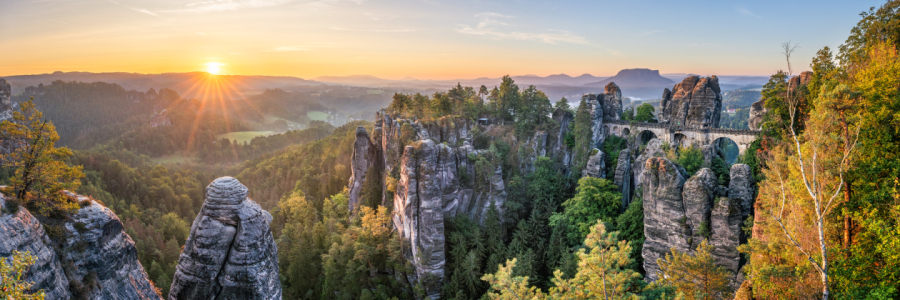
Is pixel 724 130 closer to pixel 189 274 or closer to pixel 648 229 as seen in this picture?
pixel 648 229

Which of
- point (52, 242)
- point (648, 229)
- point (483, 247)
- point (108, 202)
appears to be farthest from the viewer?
point (108, 202)

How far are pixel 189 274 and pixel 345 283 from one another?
2307 cm

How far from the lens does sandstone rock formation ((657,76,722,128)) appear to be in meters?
44.9

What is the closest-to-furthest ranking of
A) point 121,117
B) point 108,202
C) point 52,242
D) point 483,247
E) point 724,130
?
point 52,242, point 483,247, point 724,130, point 108,202, point 121,117

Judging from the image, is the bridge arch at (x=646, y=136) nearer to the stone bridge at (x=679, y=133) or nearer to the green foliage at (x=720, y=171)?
the stone bridge at (x=679, y=133)

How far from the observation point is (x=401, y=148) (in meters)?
43.2

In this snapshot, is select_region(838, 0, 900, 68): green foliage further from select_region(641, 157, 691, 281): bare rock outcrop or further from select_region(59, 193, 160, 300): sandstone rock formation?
select_region(59, 193, 160, 300): sandstone rock formation

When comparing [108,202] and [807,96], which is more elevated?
[807,96]

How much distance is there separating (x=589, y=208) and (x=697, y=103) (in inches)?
961

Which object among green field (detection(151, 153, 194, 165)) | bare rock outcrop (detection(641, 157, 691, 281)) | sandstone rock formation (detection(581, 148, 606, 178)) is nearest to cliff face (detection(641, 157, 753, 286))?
bare rock outcrop (detection(641, 157, 691, 281))

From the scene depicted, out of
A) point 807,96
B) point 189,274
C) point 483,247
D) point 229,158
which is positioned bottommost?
point 229,158

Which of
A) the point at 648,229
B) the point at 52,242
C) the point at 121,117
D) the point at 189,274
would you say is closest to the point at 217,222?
the point at 189,274

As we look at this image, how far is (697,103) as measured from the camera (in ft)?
149

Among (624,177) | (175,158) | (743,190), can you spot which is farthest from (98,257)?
(175,158)
